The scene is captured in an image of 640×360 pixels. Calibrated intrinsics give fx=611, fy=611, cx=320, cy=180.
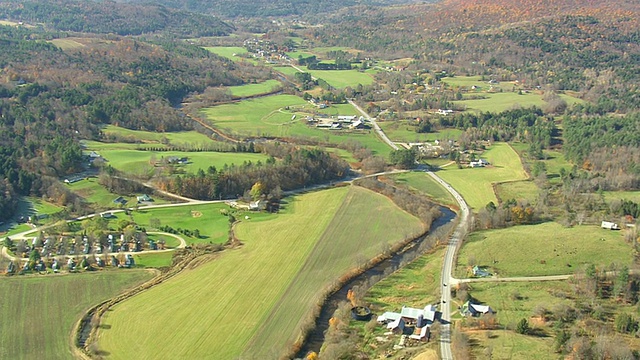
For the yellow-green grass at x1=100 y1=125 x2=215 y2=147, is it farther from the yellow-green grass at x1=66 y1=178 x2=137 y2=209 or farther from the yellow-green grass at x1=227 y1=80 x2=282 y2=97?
the yellow-green grass at x1=227 y1=80 x2=282 y2=97

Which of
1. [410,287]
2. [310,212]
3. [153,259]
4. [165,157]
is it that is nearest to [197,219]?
[153,259]

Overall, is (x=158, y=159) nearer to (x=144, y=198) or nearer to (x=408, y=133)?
(x=144, y=198)

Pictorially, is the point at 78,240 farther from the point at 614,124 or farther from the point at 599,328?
the point at 614,124

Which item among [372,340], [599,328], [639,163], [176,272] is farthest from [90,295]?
[639,163]

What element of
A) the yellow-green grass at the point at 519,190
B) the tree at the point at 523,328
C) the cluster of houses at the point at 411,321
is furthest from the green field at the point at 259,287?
the tree at the point at 523,328

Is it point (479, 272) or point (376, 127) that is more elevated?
point (376, 127)

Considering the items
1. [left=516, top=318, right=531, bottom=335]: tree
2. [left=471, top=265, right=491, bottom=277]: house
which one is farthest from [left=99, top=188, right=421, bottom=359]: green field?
[left=516, top=318, right=531, bottom=335]: tree
